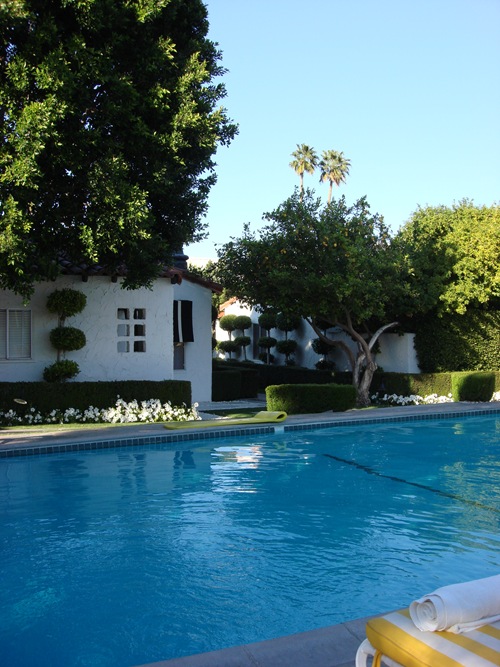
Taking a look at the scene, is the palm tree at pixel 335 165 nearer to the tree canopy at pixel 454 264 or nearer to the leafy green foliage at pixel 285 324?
the leafy green foliage at pixel 285 324

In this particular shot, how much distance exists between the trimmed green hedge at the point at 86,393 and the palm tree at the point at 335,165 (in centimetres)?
4459

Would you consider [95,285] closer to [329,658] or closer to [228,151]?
[228,151]

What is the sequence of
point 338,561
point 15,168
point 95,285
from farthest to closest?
point 95,285, point 15,168, point 338,561

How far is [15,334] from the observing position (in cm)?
1636

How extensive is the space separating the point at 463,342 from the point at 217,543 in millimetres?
16499

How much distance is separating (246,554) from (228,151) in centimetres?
1044

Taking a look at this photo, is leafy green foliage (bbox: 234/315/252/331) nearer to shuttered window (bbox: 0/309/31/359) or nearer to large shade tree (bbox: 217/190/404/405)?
large shade tree (bbox: 217/190/404/405)

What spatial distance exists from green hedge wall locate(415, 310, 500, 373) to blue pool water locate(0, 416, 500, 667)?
379 inches

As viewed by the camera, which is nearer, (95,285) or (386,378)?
(95,285)

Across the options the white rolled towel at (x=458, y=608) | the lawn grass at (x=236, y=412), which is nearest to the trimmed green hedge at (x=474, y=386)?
the lawn grass at (x=236, y=412)

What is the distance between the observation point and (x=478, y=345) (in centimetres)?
A: 2194

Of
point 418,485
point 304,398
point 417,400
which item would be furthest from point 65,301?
point 417,400

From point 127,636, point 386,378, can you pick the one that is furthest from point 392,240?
point 127,636

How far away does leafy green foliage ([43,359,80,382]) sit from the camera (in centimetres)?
1617
